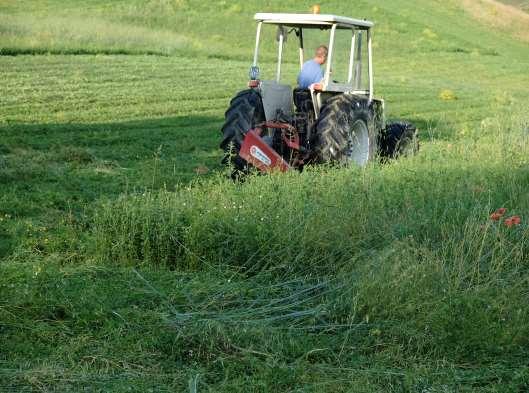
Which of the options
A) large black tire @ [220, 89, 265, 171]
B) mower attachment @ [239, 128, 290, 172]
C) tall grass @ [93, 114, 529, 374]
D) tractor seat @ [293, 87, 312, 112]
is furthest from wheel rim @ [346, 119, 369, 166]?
tall grass @ [93, 114, 529, 374]

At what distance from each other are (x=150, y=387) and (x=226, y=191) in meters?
3.28

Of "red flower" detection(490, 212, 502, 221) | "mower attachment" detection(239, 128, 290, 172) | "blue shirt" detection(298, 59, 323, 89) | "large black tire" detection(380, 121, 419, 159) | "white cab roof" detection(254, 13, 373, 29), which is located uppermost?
"white cab roof" detection(254, 13, 373, 29)

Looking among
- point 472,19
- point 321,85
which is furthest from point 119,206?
point 472,19

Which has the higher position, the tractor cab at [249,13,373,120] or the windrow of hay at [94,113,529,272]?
the tractor cab at [249,13,373,120]

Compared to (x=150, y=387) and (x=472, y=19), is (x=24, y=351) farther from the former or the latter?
(x=472, y=19)

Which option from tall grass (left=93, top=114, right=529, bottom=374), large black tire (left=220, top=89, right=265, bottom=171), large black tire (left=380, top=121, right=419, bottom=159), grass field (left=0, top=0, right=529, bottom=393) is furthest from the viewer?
large black tire (left=380, top=121, right=419, bottom=159)

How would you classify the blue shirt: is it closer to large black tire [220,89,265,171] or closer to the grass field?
large black tire [220,89,265,171]

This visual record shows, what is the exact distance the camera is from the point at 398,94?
71.4 ft

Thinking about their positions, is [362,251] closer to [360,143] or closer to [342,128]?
[342,128]

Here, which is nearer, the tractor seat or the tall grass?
the tall grass

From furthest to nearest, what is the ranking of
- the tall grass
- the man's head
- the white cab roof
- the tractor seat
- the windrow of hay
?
the man's head, the tractor seat, the white cab roof, the windrow of hay, the tall grass

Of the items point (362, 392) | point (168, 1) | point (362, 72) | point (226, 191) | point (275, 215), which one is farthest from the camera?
point (168, 1)

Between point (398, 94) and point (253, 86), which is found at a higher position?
point (253, 86)

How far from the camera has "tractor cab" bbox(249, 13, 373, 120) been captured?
1017 centimetres
